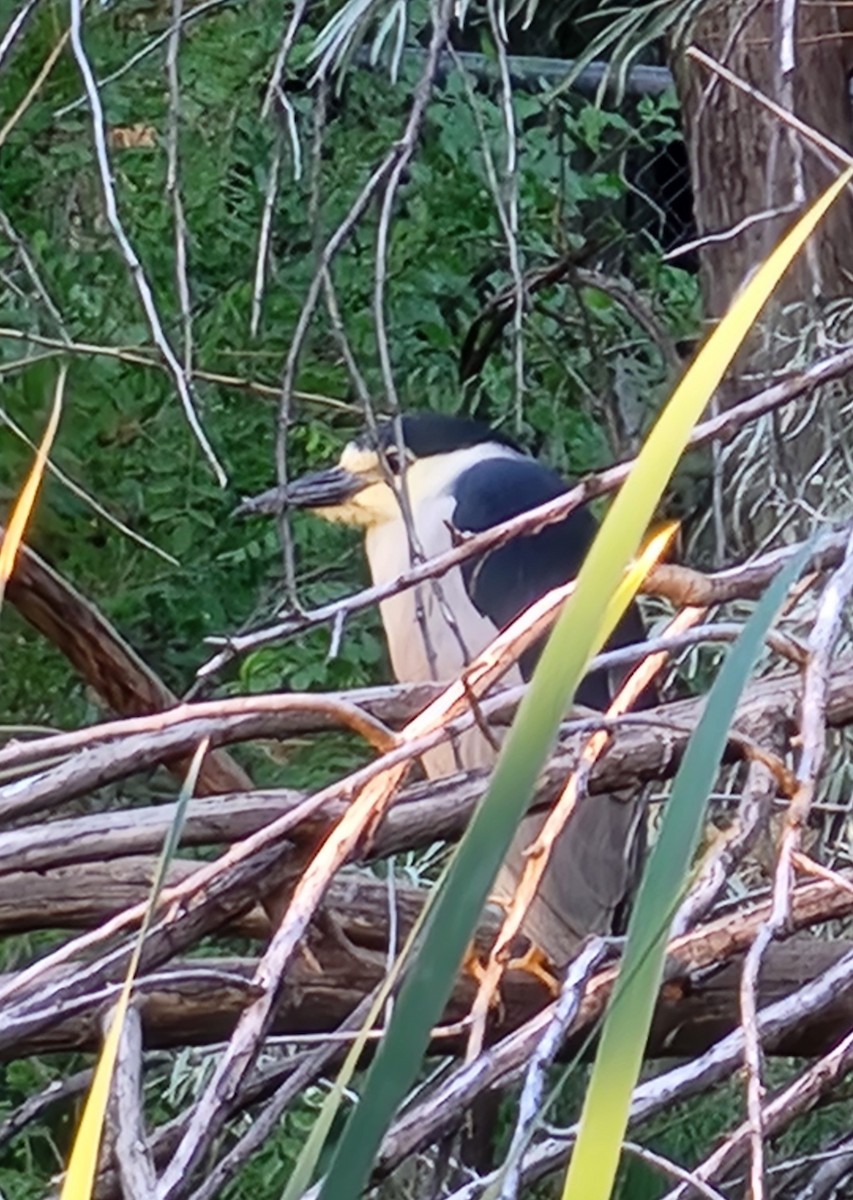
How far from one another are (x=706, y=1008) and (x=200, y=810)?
0.50 metres

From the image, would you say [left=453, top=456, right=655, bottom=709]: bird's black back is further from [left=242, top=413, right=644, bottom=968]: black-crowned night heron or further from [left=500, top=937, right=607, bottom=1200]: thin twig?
[left=500, top=937, right=607, bottom=1200]: thin twig

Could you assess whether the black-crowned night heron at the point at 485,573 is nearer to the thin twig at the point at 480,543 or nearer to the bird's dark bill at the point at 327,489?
the bird's dark bill at the point at 327,489

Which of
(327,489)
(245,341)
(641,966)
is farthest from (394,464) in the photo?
(641,966)

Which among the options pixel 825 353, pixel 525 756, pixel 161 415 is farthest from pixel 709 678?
pixel 525 756

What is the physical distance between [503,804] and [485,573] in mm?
1741

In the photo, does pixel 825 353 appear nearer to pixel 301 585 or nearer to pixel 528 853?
pixel 301 585

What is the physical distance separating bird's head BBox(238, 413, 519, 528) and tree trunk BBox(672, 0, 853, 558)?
0.26m

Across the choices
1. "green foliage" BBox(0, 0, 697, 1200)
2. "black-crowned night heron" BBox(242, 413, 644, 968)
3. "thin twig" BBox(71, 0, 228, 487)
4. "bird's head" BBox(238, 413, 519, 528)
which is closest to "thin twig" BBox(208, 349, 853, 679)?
"thin twig" BBox(71, 0, 228, 487)

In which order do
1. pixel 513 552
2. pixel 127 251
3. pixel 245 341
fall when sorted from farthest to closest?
→ pixel 245 341
pixel 513 552
pixel 127 251

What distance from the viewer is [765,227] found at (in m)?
2.48

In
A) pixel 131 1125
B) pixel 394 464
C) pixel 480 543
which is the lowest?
pixel 394 464

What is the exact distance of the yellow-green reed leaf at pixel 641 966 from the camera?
0.46m

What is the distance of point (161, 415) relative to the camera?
2578mm

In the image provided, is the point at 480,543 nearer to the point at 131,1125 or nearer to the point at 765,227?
the point at 131,1125
